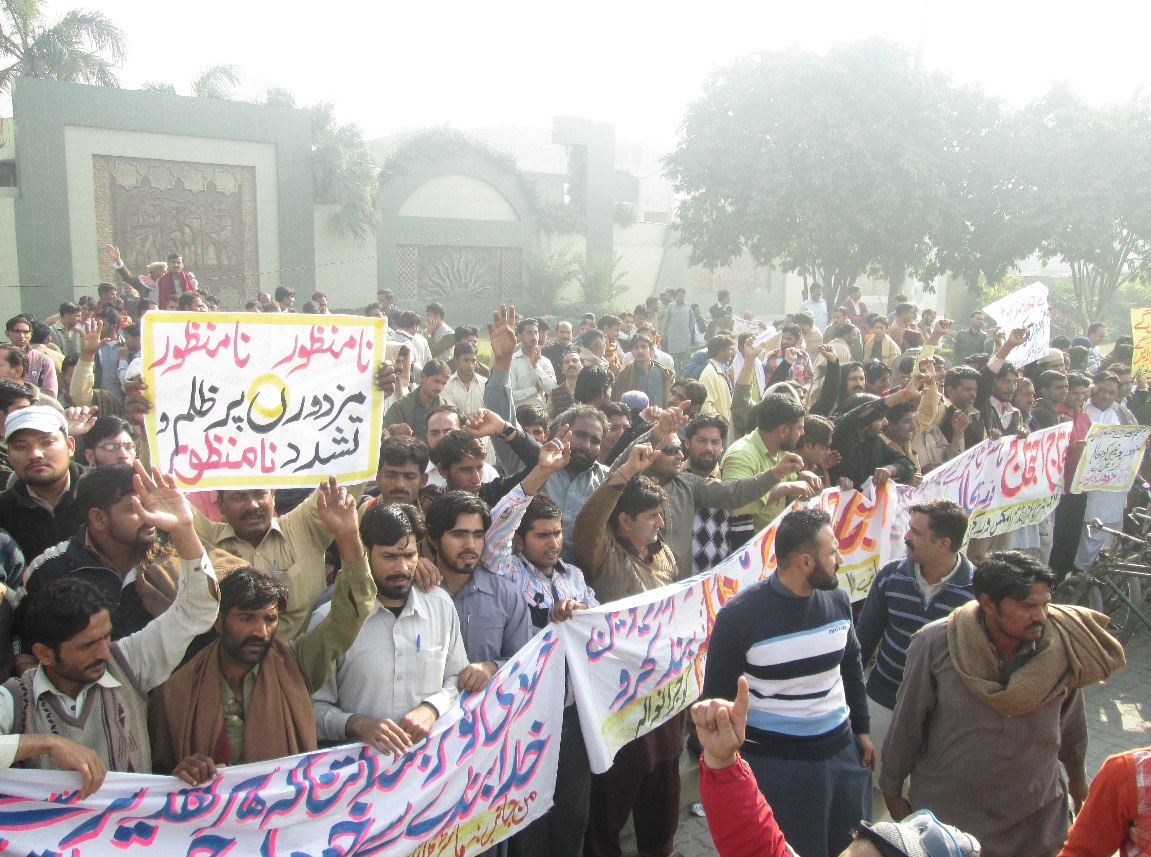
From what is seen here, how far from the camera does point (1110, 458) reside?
7.53 meters

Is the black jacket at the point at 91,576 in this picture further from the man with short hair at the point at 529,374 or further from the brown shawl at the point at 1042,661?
the man with short hair at the point at 529,374

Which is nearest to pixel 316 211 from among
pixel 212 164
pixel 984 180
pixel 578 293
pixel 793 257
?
pixel 212 164

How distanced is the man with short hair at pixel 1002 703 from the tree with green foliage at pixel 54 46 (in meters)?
21.1

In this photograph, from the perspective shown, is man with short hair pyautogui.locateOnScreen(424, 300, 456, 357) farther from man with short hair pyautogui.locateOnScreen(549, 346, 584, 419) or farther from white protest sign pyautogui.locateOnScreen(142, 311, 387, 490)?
white protest sign pyautogui.locateOnScreen(142, 311, 387, 490)

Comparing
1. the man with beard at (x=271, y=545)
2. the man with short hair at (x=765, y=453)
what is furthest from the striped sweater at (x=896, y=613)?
the man with beard at (x=271, y=545)

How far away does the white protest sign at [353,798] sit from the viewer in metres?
2.66

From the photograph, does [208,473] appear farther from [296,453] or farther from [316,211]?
[316,211]

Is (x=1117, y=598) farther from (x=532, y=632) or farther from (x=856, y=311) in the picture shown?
(x=856, y=311)

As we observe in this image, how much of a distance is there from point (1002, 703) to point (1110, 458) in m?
5.08

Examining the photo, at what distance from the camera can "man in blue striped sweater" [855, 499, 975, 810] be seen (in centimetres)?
407

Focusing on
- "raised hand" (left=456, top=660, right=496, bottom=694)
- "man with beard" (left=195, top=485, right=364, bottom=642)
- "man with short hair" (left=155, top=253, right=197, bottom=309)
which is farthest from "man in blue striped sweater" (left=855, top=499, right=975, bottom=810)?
"man with short hair" (left=155, top=253, right=197, bottom=309)

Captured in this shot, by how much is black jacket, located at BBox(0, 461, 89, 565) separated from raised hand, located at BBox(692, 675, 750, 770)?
2.89 metres

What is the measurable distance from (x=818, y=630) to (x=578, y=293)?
77.9ft

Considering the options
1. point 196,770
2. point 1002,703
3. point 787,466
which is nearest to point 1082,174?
point 787,466
